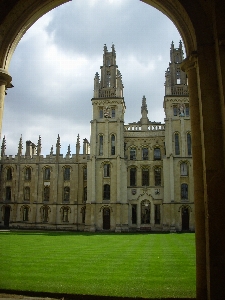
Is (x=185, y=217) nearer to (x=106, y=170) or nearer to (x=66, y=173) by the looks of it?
(x=106, y=170)

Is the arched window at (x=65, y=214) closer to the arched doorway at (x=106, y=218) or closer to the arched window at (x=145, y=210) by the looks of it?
the arched doorway at (x=106, y=218)

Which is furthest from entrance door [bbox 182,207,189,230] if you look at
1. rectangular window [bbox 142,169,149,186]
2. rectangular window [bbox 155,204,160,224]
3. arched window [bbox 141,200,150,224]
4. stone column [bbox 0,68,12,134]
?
stone column [bbox 0,68,12,134]

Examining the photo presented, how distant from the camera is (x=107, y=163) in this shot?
→ 140ft

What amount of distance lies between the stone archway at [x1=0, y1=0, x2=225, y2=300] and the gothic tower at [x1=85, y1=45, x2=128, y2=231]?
3549cm

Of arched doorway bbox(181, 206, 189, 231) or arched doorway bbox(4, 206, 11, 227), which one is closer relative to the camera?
arched doorway bbox(181, 206, 189, 231)

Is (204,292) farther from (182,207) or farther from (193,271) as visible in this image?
(182,207)

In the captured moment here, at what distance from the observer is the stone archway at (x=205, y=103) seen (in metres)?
5.06

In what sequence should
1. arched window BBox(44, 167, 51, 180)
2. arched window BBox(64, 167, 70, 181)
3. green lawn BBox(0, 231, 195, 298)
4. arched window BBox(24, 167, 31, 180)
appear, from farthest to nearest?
arched window BBox(24, 167, 31, 180) → arched window BBox(44, 167, 51, 180) → arched window BBox(64, 167, 70, 181) → green lawn BBox(0, 231, 195, 298)

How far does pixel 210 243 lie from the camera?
504cm

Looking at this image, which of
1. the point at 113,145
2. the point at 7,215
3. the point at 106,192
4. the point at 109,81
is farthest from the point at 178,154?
the point at 7,215

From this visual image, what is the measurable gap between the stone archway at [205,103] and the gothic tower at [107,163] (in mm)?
35493

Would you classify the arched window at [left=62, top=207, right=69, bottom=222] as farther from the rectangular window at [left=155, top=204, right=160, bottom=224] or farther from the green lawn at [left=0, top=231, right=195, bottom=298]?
the green lawn at [left=0, top=231, right=195, bottom=298]

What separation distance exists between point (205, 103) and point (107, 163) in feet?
122

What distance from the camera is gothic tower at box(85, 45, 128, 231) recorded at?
41125 millimetres
